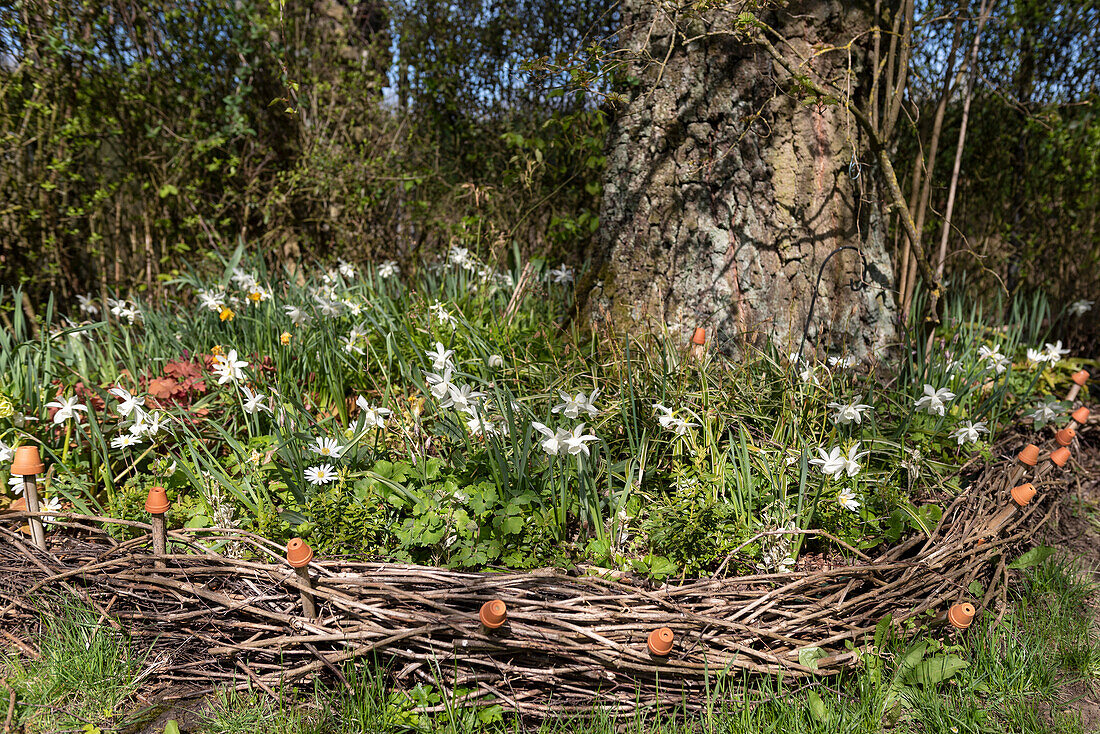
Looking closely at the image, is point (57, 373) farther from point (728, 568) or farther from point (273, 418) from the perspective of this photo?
point (728, 568)

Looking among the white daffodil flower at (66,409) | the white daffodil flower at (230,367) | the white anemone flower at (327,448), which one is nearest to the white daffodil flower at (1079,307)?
the white anemone flower at (327,448)

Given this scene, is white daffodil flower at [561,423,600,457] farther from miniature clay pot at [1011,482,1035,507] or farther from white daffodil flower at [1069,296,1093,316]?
white daffodil flower at [1069,296,1093,316]

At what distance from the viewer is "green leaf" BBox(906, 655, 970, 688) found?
1587 millimetres

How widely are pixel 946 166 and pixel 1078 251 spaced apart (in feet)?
3.32

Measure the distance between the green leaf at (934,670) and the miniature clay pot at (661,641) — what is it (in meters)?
0.69

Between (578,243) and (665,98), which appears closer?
(665,98)

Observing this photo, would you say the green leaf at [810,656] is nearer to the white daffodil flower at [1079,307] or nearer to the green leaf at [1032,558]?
the green leaf at [1032,558]

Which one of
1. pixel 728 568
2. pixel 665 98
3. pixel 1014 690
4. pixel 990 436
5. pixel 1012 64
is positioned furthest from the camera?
pixel 1012 64

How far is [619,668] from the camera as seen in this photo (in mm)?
1507

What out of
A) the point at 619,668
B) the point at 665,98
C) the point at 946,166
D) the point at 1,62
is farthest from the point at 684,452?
the point at 1,62

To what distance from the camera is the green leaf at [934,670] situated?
62.5 inches

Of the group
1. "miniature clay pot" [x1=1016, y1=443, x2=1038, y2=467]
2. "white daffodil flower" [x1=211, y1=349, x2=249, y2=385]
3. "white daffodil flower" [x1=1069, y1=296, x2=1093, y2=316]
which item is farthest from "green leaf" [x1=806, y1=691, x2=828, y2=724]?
"white daffodil flower" [x1=1069, y1=296, x2=1093, y2=316]

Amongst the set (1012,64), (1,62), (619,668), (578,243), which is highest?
(1012,64)

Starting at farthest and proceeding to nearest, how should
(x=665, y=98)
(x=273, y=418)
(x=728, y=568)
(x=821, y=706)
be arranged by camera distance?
(x=665, y=98) → (x=273, y=418) → (x=728, y=568) → (x=821, y=706)
